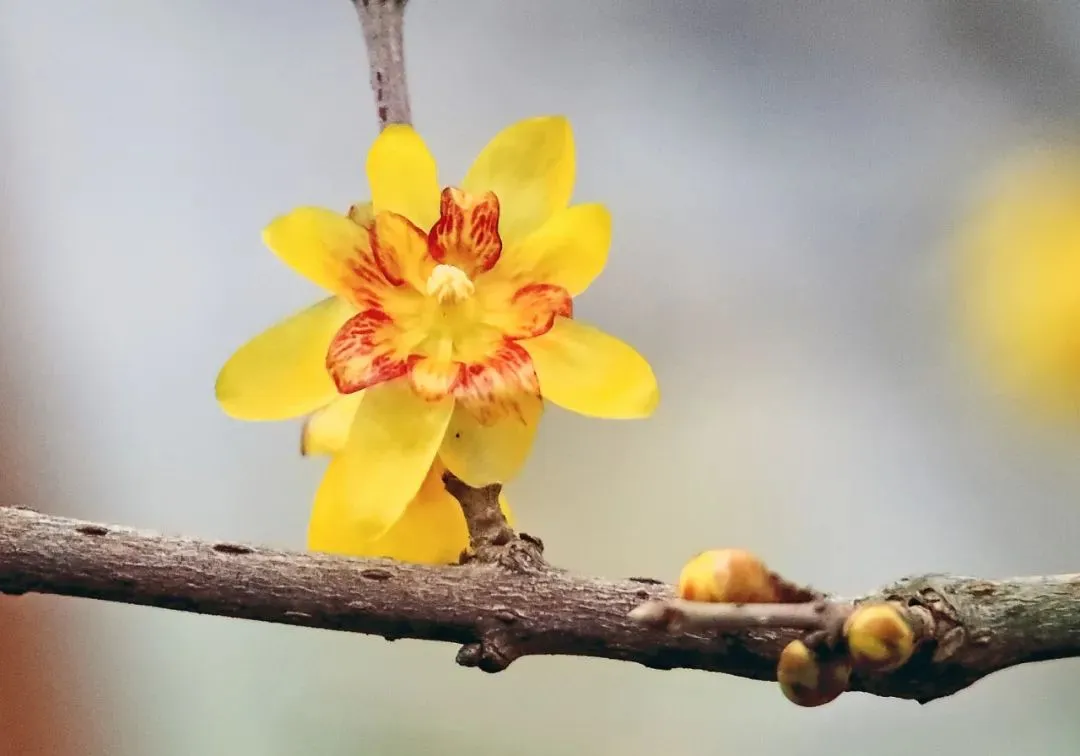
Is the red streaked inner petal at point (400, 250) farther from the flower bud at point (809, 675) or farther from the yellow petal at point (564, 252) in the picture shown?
the flower bud at point (809, 675)

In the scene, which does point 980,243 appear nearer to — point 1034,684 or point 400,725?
point 1034,684

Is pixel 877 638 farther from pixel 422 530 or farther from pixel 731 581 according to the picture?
A: pixel 422 530

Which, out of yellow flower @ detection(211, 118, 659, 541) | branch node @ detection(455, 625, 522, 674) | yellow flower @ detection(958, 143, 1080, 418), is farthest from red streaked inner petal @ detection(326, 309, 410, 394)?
yellow flower @ detection(958, 143, 1080, 418)

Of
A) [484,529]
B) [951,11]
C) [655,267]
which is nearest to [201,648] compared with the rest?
[484,529]

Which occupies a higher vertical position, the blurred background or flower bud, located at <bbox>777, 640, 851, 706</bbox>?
the blurred background

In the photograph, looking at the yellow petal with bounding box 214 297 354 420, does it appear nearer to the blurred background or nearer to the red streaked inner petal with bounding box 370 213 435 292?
the red streaked inner petal with bounding box 370 213 435 292

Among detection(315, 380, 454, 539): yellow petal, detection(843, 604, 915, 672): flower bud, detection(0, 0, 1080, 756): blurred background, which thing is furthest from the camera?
detection(0, 0, 1080, 756): blurred background
